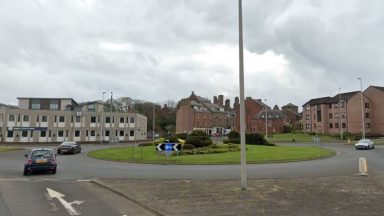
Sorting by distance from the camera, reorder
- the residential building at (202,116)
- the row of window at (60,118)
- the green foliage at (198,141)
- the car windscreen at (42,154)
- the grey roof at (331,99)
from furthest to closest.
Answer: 1. the residential building at (202,116)
2. the grey roof at (331,99)
3. the row of window at (60,118)
4. the green foliage at (198,141)
5. the car windscreen at (42,154)

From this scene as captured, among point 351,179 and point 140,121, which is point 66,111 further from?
point 351,179

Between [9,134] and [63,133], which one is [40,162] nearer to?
[9,134]

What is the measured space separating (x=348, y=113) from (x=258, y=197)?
89.3m

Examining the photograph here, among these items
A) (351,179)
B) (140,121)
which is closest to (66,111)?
(140,121)

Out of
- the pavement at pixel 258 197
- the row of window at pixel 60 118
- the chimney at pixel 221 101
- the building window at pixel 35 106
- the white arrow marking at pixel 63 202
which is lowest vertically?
the white arrow marking at pixel 63 202

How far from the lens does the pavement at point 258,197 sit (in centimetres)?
981

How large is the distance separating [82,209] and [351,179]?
1175 cm

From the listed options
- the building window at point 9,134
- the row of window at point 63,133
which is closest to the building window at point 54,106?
the row of window at point 63,133

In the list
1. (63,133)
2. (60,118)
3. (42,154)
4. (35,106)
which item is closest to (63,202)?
(42,154)

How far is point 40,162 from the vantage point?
20.6m

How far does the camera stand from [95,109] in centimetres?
9312

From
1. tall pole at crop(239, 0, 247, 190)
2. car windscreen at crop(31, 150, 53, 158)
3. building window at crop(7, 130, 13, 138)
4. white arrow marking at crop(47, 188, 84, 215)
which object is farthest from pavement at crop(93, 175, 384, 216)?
building window at crop(7, 130, 13, 138)

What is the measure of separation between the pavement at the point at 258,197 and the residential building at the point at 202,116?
A: 3918 inches

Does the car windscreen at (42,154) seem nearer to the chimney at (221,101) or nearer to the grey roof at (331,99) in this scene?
the grey roof at (331,99)
